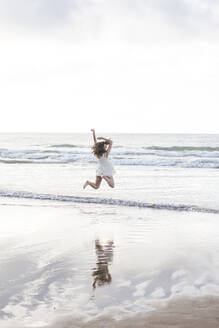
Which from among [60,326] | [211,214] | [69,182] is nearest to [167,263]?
[60,326]

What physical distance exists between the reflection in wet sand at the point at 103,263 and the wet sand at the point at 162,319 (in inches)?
34.8

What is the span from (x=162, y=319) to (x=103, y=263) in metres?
1.89

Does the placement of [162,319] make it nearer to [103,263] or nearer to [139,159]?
[103,263]

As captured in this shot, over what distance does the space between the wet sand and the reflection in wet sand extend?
884 mm

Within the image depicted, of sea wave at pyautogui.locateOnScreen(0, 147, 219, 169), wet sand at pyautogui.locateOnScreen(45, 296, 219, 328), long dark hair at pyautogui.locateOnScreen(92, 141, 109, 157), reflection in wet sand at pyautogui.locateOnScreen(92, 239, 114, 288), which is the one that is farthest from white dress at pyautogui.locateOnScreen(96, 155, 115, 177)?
sea wave at pyautogui.locateOnScreen(0, 147, 219, 169)

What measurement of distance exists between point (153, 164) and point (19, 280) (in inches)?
991

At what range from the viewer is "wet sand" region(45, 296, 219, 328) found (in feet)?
11.4

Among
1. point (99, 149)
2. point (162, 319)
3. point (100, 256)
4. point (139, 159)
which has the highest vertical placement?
point (139, 159)

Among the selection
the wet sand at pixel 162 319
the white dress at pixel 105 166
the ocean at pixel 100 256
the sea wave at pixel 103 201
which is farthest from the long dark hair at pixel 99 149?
the wet sand at pixel 162 319

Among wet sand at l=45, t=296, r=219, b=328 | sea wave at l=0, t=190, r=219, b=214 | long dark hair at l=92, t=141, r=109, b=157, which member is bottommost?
wet sand at l=45, t=296, r=219, b=328

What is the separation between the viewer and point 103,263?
5.43 metres

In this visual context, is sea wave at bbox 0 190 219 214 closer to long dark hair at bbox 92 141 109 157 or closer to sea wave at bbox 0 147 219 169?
long dark hair at bbox 92 141 109 157

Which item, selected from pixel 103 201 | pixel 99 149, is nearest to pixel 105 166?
pixel 99 149

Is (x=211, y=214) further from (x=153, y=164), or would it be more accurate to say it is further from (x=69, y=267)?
(x=153, y=164)
